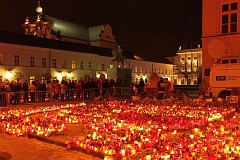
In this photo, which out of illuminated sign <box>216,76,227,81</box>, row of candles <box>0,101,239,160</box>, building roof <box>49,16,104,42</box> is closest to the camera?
row of candles <box>0,101,239,160</box>

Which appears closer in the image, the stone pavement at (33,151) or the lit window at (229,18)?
the stone pavement at (33,151)

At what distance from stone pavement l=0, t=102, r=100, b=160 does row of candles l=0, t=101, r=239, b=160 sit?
1.07 ft

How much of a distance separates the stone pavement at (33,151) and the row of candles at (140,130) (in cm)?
32

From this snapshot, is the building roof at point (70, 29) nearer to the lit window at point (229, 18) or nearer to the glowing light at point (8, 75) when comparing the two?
the glowing light at point (8, 75)

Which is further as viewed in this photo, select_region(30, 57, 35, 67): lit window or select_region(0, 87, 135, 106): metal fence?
select_region(30, 57, 35, 67): lit window

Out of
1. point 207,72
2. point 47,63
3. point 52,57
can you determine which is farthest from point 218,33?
point 52,57

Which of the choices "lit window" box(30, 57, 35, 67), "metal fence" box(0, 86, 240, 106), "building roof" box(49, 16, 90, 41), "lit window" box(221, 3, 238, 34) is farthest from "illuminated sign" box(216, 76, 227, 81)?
"building roof" box(49, 16, 90, 41)

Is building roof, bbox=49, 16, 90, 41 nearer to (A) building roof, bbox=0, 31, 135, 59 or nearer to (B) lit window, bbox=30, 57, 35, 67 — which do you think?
(A) building roof, bbox=0, 31, 135, 59

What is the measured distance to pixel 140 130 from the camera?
33.5ft

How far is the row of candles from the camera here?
736cm

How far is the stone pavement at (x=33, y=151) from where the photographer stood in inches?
298

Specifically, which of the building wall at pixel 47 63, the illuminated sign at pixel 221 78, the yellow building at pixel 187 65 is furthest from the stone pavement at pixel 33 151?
the yellow building at pixel 187 65

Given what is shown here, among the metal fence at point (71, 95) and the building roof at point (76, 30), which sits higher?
the building roof at point (76, 30)

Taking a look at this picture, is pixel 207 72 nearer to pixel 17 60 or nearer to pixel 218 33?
pixel 218 33
